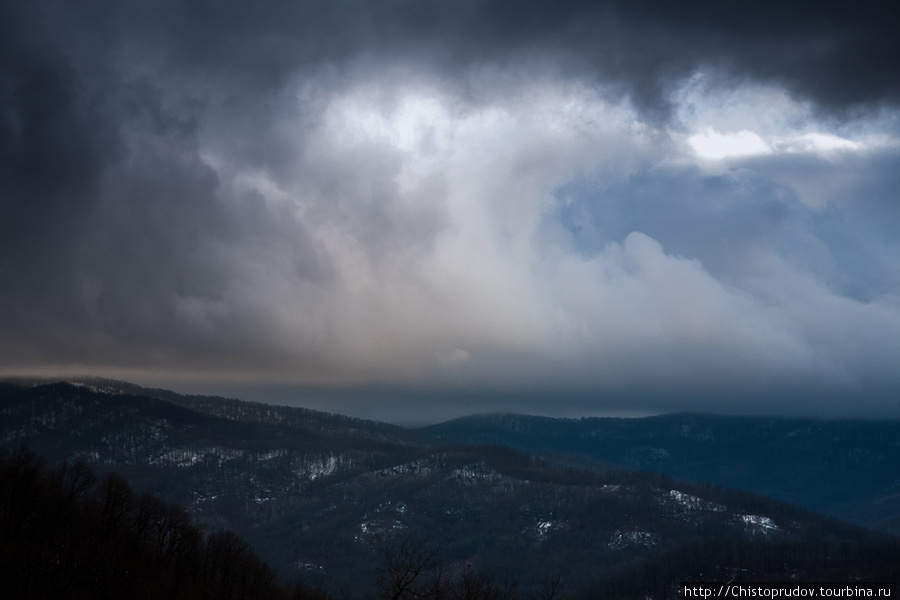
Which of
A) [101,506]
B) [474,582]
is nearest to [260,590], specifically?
[101,506]

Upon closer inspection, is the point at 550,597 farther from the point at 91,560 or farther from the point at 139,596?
the point at 91,560

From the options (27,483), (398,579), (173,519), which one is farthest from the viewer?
(173,519)

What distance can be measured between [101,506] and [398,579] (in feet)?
434

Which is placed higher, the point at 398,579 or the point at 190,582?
the point at 398,579

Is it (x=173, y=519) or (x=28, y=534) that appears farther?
(x=173, y=519)

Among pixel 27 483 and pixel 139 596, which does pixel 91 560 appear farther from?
pixel 27 483

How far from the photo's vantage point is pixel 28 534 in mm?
140625

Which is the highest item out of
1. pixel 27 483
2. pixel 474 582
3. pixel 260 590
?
pixel 27 483

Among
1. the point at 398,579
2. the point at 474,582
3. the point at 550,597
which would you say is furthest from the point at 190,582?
the point at 398,579

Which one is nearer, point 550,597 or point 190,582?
point 550,597

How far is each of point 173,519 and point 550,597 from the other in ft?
382

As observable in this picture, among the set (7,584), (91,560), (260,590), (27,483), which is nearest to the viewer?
(7,584)

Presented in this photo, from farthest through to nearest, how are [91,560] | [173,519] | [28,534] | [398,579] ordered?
[173,519] → [28,534] → [91,560] → [398,579]

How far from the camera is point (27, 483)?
154m
